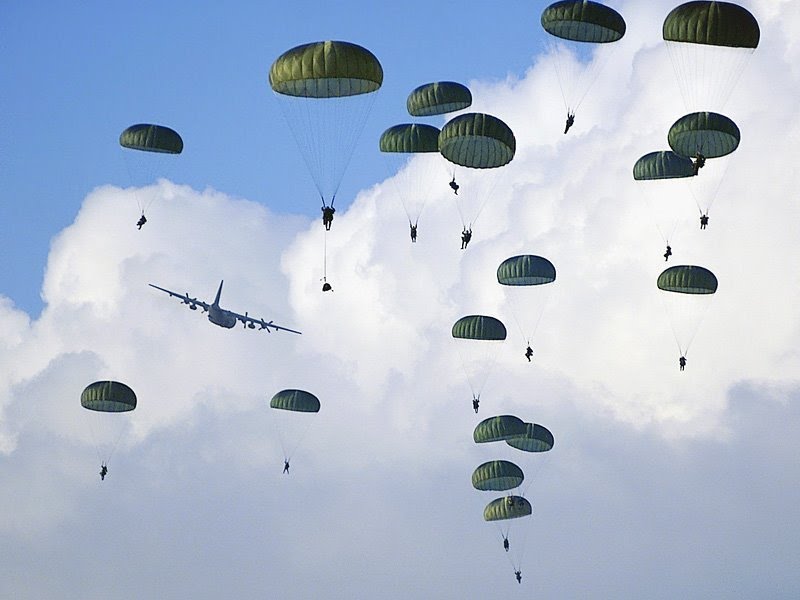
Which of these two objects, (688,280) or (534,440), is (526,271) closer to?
(688,280)

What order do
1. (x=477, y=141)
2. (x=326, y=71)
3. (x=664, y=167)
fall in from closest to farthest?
(x=326, y=71), (x=477, y=141), (x=664, y=167)

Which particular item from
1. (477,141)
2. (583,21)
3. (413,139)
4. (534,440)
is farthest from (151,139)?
(534,440)

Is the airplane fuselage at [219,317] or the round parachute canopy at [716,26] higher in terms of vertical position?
the airplane fuselage at [219,317]

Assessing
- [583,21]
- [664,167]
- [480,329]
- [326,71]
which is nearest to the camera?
[326,71]

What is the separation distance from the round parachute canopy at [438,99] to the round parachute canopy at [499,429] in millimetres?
21080

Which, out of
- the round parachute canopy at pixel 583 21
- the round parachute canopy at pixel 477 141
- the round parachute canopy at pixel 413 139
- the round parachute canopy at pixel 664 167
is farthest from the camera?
the round parachute canopy at pixel 664 167

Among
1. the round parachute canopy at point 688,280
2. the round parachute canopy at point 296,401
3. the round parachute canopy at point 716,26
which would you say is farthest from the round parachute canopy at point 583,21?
the round parachute canopy at point 296,401

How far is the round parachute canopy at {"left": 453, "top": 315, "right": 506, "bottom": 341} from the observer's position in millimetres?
104812

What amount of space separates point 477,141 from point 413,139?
868cm

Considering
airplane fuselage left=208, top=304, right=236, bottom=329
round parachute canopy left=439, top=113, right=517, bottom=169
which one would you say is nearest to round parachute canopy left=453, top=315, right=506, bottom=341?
round parachute canopy left=439, top=113, right=517, bottom=169

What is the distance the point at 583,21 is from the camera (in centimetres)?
9025

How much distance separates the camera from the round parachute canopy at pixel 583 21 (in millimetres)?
90375

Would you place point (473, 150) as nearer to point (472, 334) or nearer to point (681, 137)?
point (681, 137)

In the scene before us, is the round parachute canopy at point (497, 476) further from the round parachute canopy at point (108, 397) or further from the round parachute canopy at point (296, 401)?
the round parachute canopy at point (108, 397)
